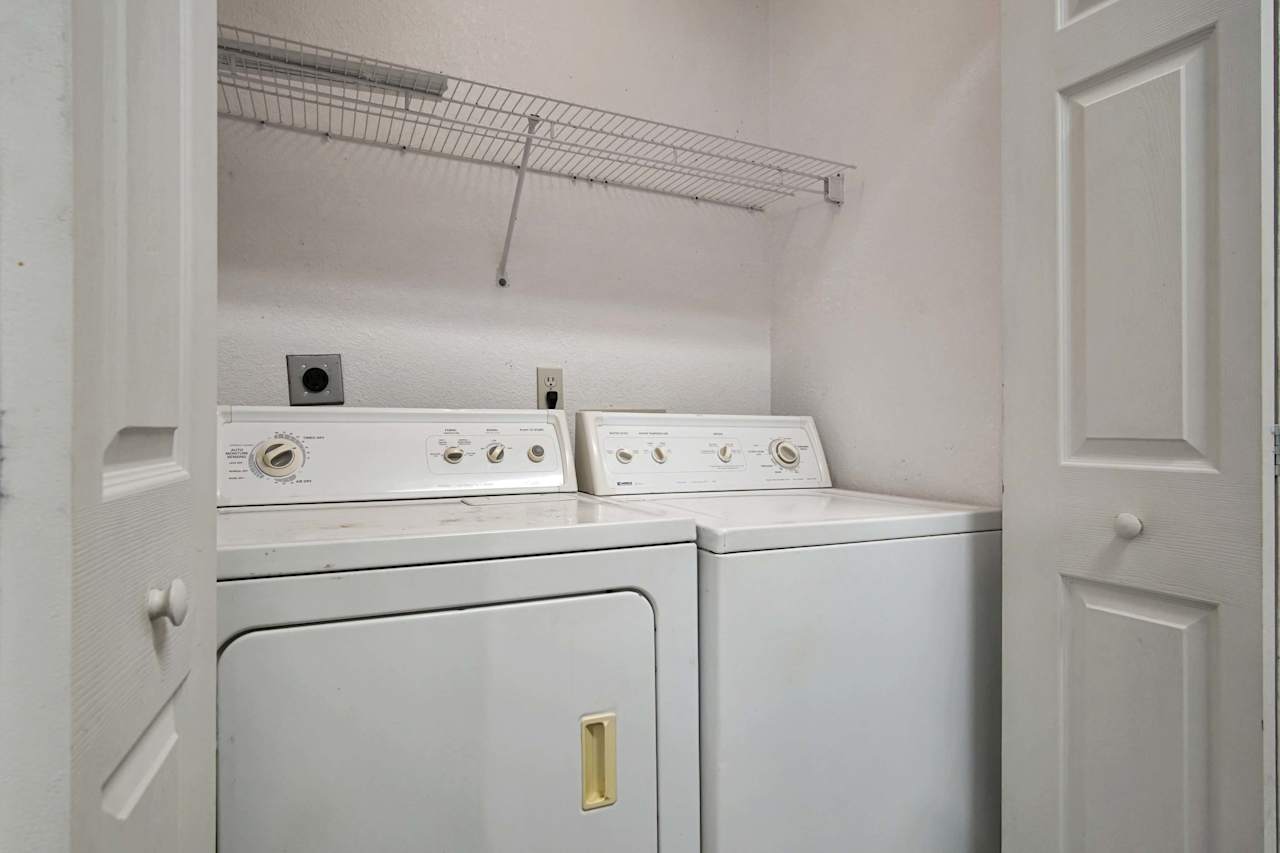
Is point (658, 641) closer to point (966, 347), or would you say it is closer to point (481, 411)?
point (481, 411)

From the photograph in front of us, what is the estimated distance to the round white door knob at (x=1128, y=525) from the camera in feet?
3.04

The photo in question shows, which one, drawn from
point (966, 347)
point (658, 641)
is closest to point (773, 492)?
point (966, 347)

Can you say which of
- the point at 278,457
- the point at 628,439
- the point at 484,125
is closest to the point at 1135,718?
the point at 628,439

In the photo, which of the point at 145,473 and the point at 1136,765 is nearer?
the point at 145,473

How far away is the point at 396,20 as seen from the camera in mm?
1550

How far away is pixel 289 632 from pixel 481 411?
0.71 meters

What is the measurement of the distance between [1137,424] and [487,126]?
1.40 meters

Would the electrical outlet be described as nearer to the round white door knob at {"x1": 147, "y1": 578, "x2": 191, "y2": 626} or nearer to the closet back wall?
the closet back wall

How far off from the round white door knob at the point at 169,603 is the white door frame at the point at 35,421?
15 centimetres

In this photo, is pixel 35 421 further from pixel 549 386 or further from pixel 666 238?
pixel 666 238

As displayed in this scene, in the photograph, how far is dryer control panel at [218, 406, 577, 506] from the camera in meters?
1.20

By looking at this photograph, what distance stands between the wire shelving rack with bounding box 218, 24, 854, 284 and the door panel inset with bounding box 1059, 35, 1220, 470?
755 mm

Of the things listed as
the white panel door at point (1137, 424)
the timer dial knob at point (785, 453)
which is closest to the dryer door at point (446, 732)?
the white panel door at point (1137, 424)

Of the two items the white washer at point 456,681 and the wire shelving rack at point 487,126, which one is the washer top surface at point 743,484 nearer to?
the white washer at point 456,681
